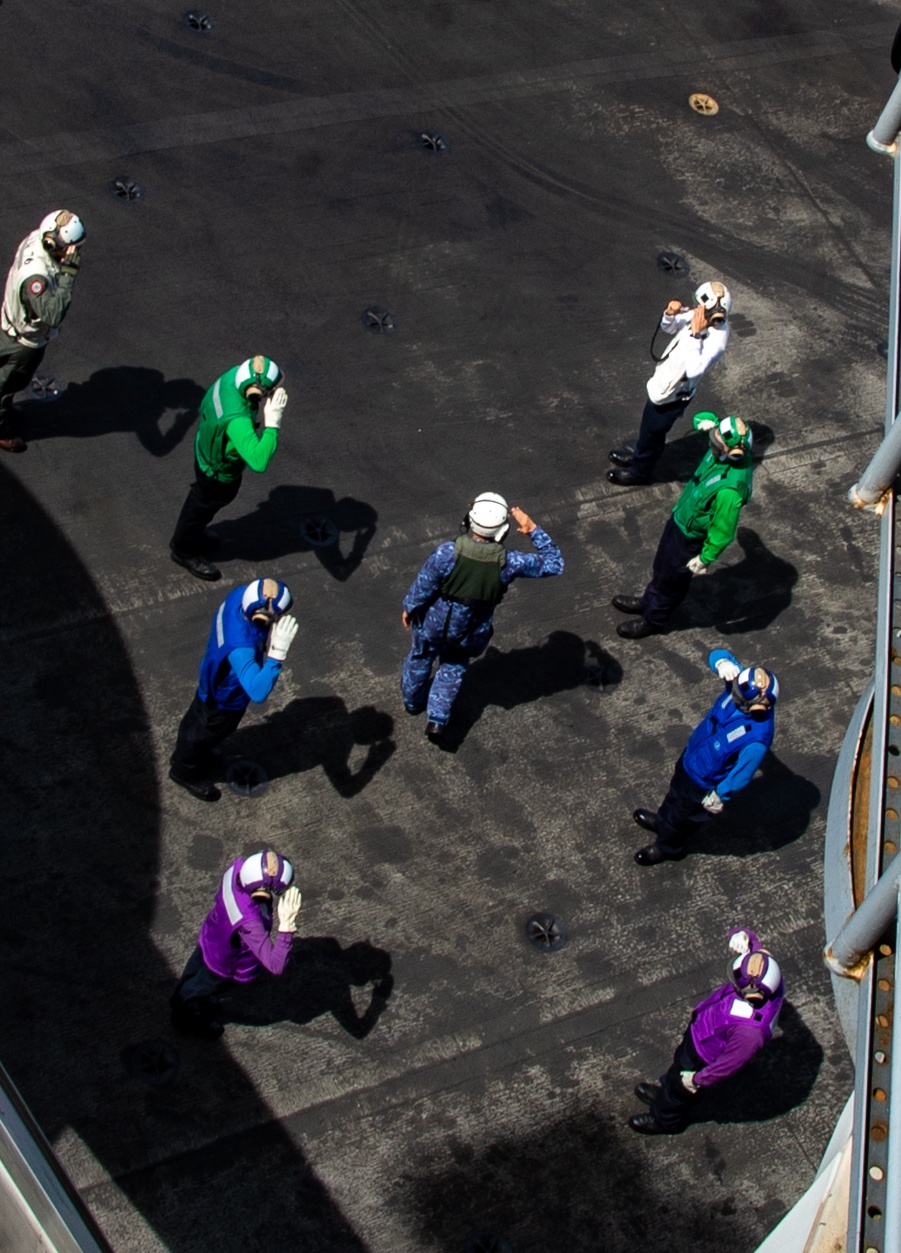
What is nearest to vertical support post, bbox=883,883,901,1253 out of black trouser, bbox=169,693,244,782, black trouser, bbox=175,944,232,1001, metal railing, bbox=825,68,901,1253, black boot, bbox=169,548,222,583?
metal railing, bbox=825,68,901,1253

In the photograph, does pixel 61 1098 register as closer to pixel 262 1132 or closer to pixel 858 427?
pixel 262 1132

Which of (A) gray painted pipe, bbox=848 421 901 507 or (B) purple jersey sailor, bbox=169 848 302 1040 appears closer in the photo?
(B) purple jersey sailor, bbox=169 848 302 1040

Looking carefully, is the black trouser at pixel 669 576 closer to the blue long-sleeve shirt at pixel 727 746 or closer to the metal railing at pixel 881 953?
the blue long-sleeve shirt at pixel 727 746

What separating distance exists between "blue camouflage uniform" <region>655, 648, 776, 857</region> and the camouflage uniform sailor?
1312 mm

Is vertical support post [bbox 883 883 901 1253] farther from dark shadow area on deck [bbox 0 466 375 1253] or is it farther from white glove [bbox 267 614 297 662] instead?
white glove [bbox 267 614 297 662]

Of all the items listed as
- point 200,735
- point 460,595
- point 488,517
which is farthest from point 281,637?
point 488,517

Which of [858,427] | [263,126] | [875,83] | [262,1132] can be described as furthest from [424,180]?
[262,1132]

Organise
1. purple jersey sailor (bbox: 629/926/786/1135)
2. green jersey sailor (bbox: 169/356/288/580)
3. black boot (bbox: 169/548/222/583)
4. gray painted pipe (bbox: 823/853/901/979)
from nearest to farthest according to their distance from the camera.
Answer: gray painted pipe (bbox: 823/853/901/979) → purple jersey sailor (bbox: 629/926/786/1135) → green jersey sailor (bbox: 169/356/288/580) → black boot (bbox: 169/548/222/583)

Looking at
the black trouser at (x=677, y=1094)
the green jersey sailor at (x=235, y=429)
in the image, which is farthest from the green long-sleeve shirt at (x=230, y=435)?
the black trouser at (x=677, y=1094)

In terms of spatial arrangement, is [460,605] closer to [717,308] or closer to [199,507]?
[199,507]

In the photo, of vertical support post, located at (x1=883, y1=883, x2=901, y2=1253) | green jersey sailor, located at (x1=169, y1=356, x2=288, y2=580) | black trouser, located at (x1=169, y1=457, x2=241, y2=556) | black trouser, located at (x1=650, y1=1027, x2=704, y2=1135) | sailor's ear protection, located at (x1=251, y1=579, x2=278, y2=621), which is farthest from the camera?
black trouser, located at (x1=169, y1=457, x2=241, y2=556)

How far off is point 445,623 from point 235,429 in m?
1.77

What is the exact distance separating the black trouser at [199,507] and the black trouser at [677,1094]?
441cm

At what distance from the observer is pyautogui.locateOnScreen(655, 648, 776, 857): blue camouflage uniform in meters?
8.41
